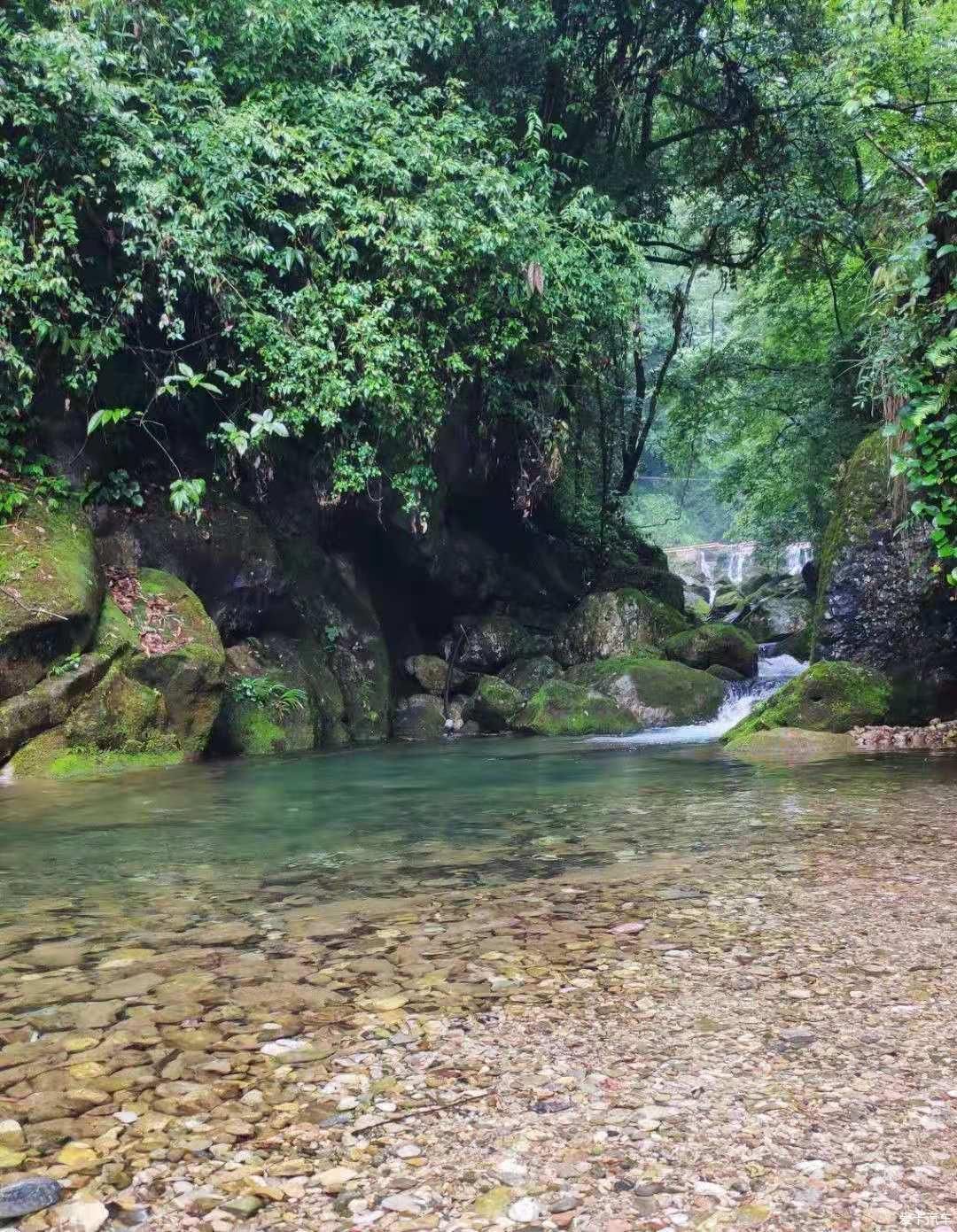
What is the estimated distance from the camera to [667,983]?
2805mm

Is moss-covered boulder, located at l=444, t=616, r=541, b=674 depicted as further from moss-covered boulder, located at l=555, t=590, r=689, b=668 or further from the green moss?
the green moss

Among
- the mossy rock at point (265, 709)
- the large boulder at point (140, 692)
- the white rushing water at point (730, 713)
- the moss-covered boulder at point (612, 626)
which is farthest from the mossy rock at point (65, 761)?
the moss-covered boulder at point (612, 626)

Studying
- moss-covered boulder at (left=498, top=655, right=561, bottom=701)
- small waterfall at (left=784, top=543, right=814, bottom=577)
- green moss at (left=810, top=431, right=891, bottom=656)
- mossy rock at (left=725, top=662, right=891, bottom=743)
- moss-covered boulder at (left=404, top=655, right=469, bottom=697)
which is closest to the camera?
mossy rock at (left=725, top=662, right=891, bottom=743)

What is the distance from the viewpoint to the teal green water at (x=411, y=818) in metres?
4.50

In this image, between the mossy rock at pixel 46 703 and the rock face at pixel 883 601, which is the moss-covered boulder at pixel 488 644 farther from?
the mossy rock at pixel 46 703

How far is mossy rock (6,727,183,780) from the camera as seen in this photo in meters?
8.70

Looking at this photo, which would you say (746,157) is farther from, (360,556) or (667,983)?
(667,983)

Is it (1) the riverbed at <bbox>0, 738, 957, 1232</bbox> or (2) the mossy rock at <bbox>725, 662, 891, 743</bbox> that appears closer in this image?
(1) the riverbed at <bbox>0, 738, 957, 1232</bbox>

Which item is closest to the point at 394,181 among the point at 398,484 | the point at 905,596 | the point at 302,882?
the point at 398,484

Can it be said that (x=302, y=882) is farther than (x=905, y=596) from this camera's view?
No

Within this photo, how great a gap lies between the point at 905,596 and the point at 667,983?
9.49 meters

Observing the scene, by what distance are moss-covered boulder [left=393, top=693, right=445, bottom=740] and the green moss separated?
593 cm

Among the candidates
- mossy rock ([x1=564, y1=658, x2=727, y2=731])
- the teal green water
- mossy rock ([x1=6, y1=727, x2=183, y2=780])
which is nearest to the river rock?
the teal green water

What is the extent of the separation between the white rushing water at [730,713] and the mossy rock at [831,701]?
96 centimetres
